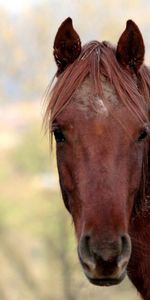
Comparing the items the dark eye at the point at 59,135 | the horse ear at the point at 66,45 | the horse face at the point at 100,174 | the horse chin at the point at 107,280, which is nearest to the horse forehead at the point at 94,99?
the horse face at the point at 100,174

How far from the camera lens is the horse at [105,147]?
304 centimetres

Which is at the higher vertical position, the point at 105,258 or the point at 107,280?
the point at 105,258

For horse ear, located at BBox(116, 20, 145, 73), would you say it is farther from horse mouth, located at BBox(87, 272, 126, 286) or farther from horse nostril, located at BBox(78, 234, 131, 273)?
horse mouth, located at BBox(87, 272, 126, 286)

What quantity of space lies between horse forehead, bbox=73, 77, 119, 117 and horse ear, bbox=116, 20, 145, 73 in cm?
25

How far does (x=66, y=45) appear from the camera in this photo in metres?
3.85

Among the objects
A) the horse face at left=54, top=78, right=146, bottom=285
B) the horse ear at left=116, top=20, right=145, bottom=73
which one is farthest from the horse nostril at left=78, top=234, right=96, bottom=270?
the horse ear at left=116, top=20, right=145, bottom=73

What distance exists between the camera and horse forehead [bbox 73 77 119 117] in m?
3.40

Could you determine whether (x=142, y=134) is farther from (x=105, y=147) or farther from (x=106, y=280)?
(x=106, y=280)

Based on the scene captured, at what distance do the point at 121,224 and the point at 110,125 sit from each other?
557 millimetres

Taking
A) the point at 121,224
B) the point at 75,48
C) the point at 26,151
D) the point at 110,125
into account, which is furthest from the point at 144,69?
the point at 26,151

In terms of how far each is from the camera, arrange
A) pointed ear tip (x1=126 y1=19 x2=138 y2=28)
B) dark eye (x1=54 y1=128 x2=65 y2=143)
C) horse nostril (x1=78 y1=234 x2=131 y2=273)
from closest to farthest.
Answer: horse nostril (x1=78 y1=234 x2=131 y2=273) < dark eye (x1=54 y1=128 x2=65 y2=143) < pointed ear tip (x1=126 y1=19 x2=138 y2=28)

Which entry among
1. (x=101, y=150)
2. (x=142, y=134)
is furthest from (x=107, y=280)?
(x=142, y=134)

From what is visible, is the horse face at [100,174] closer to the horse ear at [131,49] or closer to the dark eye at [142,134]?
the dark eye at [142,134]

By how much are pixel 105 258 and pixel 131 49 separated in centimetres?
141
